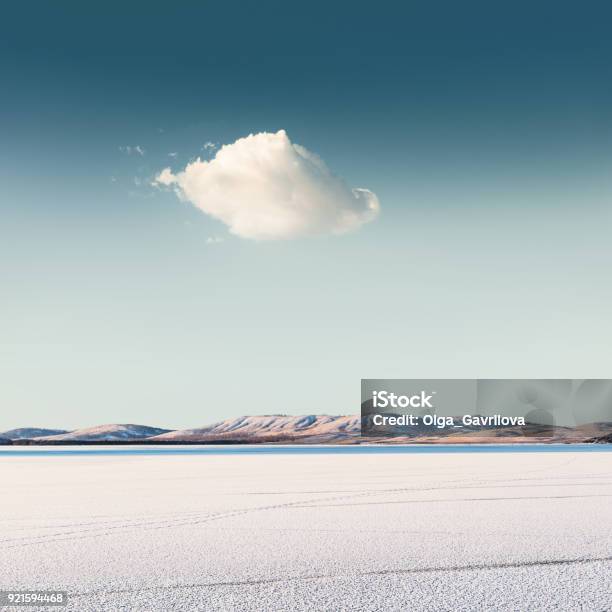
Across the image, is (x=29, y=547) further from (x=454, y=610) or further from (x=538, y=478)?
(x=538, y=478)

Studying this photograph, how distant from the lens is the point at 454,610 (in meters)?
5.45

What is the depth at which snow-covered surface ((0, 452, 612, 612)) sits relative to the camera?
591 cm

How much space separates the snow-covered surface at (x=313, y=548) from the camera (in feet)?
19.4

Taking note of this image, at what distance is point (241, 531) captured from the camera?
9.42 metres

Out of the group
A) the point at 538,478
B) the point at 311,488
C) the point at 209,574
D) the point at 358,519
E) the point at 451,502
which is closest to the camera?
the point at 209,574

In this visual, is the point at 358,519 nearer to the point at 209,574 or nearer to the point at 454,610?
the point at 209,574

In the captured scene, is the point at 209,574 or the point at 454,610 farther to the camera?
the point at 209,574

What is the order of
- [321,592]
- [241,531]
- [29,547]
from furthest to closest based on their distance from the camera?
[241,531]
[29,547]
[321,592]

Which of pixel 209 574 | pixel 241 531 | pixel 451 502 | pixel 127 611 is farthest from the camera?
pixel 451 502

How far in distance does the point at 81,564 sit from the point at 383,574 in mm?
3132

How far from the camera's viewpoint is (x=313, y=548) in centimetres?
811

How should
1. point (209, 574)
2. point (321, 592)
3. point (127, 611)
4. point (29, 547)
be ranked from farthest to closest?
1. point (29, 547)
2. point (209, 574)
3. point (321, 592)
4. point (127, 611)

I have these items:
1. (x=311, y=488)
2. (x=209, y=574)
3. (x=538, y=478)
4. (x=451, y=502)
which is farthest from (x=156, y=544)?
(x=538, y=478)

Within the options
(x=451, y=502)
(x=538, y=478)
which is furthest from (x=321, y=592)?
(x=538, y=478)
